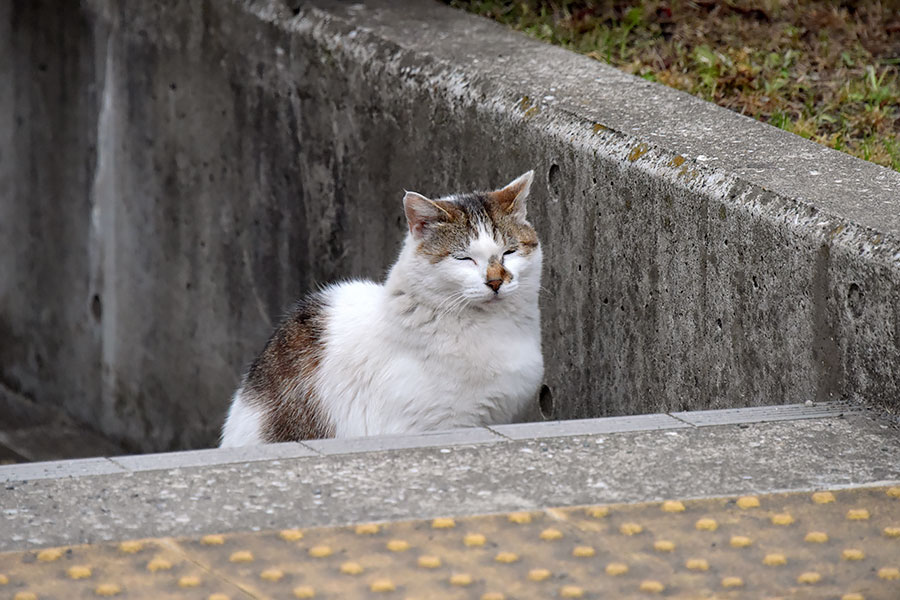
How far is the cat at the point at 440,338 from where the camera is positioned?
163 inches

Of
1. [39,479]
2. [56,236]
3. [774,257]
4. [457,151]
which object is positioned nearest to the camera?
[39,479]

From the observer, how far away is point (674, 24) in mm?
6641

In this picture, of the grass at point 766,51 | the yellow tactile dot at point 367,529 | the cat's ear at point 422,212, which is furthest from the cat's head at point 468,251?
the grass at point 766,51

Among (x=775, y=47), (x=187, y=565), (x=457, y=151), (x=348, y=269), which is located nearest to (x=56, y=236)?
(x=348, y=269)

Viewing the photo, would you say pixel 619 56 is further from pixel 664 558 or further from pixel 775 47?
pixel 664 558

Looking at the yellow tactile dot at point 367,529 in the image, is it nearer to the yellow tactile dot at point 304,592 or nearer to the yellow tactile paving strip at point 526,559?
the yellow tactile paving strip at point 526,559

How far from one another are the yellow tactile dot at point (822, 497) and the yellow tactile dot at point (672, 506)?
32 cm

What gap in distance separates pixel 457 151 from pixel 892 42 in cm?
240

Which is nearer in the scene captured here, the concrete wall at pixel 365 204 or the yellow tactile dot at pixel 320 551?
the yellow tactile dot at pixel 320 551

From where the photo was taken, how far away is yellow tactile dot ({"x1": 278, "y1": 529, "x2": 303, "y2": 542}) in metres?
2.87

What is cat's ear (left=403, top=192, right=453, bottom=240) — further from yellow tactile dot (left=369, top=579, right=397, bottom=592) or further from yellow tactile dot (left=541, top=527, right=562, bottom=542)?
yellow tactile dot (left=369, top=579, right=397, bottom=592)

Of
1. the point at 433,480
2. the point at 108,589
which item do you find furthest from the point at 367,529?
the point at 108,589

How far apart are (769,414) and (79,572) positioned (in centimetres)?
190

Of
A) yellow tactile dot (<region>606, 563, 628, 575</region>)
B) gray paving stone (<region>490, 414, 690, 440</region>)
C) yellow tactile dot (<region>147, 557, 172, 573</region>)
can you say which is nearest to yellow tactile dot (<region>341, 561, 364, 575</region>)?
yellow tactile dot (<region>147, 557, 172, 573</region>)
